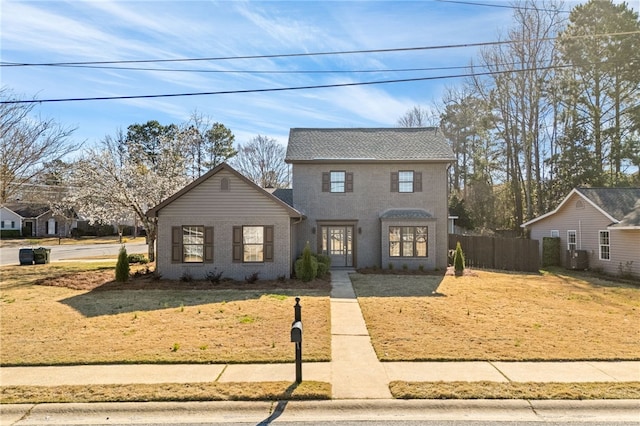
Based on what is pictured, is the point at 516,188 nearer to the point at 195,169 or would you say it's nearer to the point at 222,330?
the point at 195,169

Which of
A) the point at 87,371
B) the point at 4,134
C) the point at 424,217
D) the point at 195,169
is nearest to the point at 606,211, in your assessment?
the point at 424,217

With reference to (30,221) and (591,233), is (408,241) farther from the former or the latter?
(30,221)

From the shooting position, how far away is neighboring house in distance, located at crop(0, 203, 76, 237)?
52062mm

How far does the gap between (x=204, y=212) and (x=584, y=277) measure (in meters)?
18.0

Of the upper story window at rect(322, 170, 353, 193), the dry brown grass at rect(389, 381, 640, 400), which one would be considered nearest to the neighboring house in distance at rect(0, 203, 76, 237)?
the upper story window at rect(322, 170, 353, 193)

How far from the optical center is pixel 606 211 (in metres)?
20.4

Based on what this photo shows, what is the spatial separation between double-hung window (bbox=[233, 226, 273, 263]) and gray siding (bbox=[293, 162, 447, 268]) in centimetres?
381

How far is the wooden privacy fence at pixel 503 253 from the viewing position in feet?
70.6

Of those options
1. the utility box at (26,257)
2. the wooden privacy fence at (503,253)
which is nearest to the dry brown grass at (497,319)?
the wooden privacy fence at (503,253)

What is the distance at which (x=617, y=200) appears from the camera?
69.5 ft

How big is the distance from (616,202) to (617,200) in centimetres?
26

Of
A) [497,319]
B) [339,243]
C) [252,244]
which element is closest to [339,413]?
[497,319]

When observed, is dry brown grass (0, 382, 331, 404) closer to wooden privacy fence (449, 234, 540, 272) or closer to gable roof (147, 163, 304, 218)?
gable roof (147, 163, 304, 218)

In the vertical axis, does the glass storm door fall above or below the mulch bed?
above
